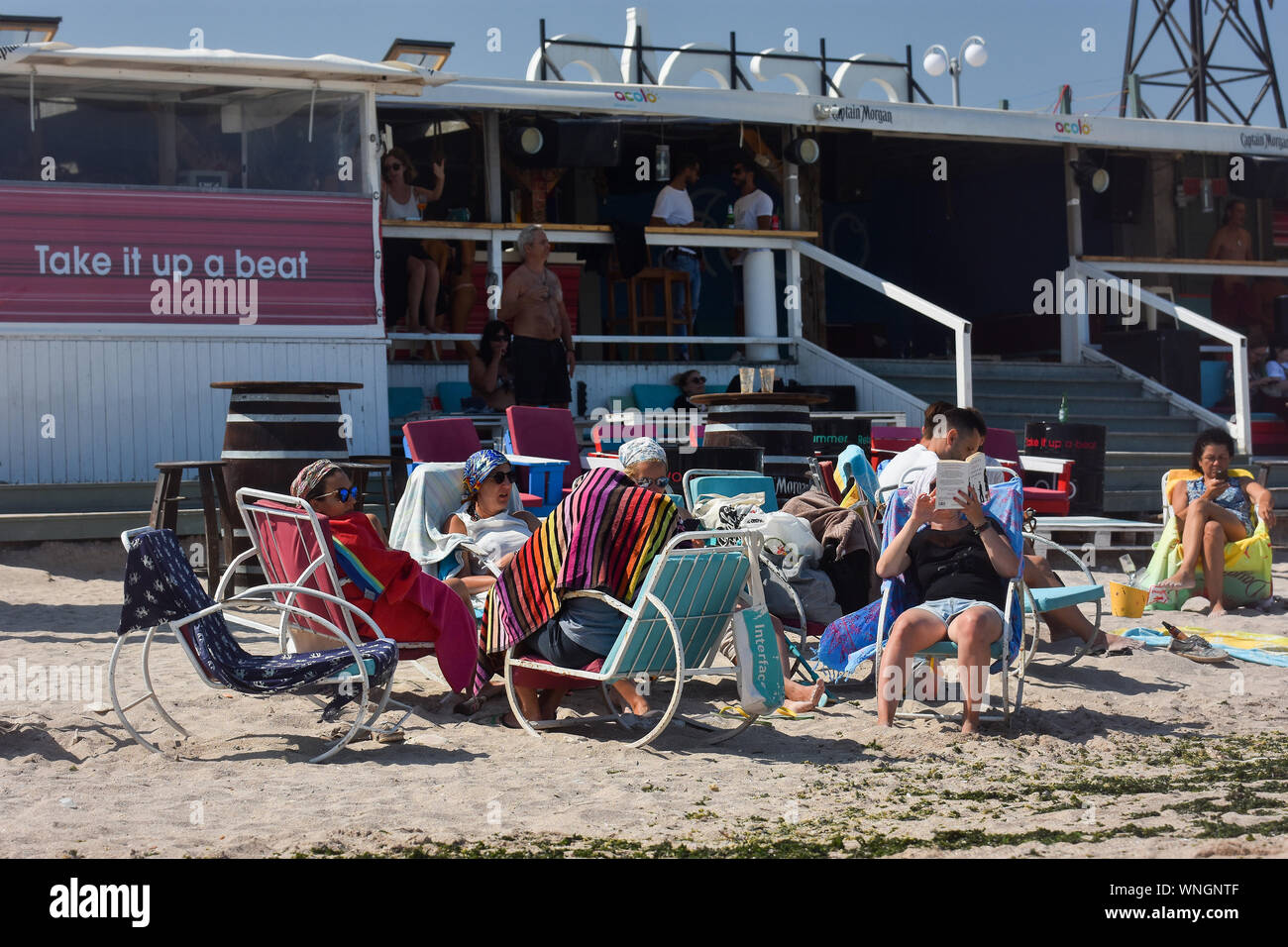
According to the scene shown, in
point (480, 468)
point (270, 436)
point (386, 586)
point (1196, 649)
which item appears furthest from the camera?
point (270, 436)

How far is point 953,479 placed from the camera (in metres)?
5.39

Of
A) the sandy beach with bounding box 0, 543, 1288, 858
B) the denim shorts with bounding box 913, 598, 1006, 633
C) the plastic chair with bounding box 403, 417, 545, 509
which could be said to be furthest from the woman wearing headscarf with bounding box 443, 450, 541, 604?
the denim shorts with bounding box 913, 598, 1006, 633

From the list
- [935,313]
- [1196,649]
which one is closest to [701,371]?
→ [935,313]

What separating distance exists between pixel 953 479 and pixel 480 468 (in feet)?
7.92

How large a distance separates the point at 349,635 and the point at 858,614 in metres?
1.99

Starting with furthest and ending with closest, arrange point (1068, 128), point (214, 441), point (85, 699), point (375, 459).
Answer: point (1068, 128)
point (214, 441)
point (375, 459)
point (85, 699)

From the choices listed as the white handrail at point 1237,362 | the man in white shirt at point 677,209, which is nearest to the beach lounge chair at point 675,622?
the man in white shirt at point 677,209

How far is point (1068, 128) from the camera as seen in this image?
14.5 meters

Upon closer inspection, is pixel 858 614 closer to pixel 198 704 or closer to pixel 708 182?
pixel 198 704

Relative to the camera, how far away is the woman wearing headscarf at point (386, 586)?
5.58 metres

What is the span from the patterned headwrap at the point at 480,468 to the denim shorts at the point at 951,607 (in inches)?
89.1

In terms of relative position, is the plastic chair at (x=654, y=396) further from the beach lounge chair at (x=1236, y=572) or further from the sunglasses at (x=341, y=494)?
the sunglasses at (x=341, y=494)

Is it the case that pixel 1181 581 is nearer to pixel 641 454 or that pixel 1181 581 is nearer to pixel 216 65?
pixel 641 454

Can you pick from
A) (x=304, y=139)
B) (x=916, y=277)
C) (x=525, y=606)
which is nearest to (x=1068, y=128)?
(x=916, y=277)
